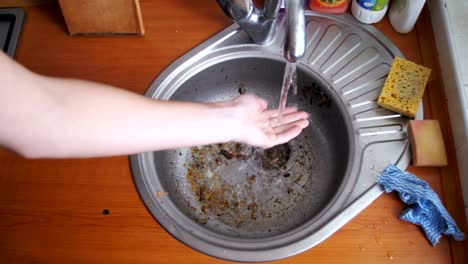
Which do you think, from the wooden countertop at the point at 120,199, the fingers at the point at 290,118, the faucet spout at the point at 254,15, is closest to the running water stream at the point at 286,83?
the fingers at the point at 290,118

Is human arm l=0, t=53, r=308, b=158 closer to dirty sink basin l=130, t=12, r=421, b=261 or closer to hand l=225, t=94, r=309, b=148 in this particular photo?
hand l=225, t=94, r=309, b=148

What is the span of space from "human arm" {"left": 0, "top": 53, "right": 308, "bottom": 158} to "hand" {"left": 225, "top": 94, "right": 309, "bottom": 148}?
0.03 m

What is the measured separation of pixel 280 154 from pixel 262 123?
0.17 metres

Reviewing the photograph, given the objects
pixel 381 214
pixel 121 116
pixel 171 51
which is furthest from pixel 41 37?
pixel 381 214

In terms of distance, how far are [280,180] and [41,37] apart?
24.1 inches

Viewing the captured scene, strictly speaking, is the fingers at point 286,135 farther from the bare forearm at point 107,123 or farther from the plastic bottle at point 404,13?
the plastic bottle at point 404,13

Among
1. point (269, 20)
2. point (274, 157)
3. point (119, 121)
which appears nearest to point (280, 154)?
point (274, 157)

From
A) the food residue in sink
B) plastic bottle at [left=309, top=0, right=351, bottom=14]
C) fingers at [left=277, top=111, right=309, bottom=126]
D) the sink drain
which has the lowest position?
the food residue in sink

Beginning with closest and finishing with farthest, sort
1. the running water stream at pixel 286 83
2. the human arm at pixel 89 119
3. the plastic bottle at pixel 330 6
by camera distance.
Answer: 1. the human arm at pixel 89 119
2. the running water stream at pixel 286 83
3. the plastic bottle at pixel 330 6

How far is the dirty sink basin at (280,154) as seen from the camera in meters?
0.74

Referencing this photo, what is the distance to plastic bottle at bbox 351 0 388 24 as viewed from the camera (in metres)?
0.85

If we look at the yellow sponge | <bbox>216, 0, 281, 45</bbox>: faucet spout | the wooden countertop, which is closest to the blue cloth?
the wooden countertop

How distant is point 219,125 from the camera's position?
68 centimetres

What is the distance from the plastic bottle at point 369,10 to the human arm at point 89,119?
1.27 ft
